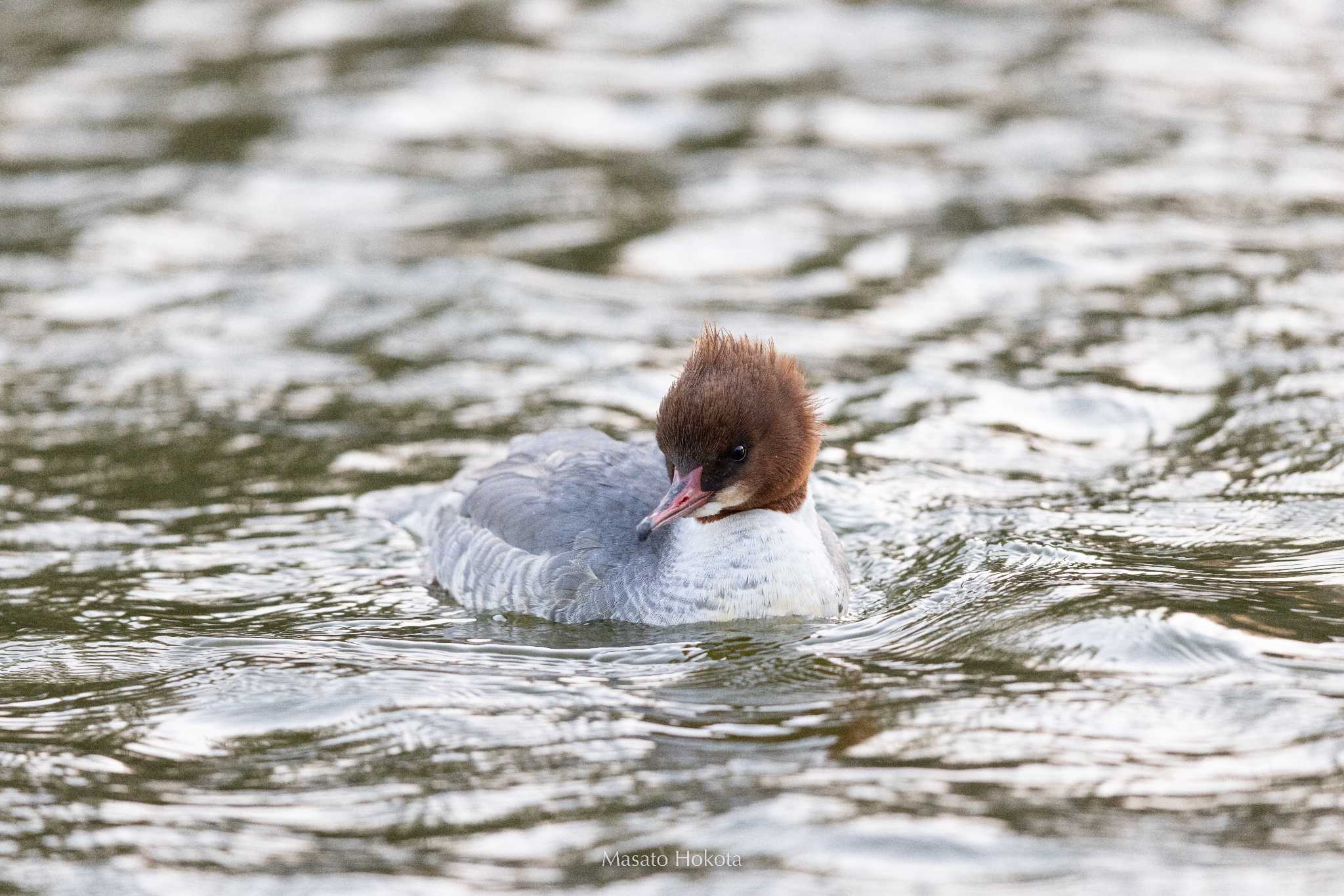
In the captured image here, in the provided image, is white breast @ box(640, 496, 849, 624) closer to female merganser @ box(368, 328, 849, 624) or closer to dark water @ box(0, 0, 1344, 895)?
female merganser @ box(368, 328, 849, 624)

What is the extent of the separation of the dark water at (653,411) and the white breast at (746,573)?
0.13 meters

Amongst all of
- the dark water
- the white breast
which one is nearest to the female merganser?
the white breast

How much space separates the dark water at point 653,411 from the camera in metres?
5.47

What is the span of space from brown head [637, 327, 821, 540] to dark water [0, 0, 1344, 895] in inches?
22.1

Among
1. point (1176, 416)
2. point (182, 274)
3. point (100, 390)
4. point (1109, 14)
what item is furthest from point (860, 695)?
point (1109, 14)

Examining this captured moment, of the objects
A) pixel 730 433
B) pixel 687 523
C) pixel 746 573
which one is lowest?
pixel 746 573

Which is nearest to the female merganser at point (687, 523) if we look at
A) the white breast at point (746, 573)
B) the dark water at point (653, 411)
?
the white breast at point (746, 573)

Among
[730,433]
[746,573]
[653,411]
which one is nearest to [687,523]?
[746,573]

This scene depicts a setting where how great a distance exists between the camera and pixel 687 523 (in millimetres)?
7242

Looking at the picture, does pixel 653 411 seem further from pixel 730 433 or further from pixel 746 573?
pixel 730 433

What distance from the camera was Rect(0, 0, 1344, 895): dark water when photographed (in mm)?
5469

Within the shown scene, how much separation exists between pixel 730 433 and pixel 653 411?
3.06 m

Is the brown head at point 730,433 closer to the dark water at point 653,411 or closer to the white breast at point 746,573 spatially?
the white breast at point 746,573

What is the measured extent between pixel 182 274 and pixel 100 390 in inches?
74.7
